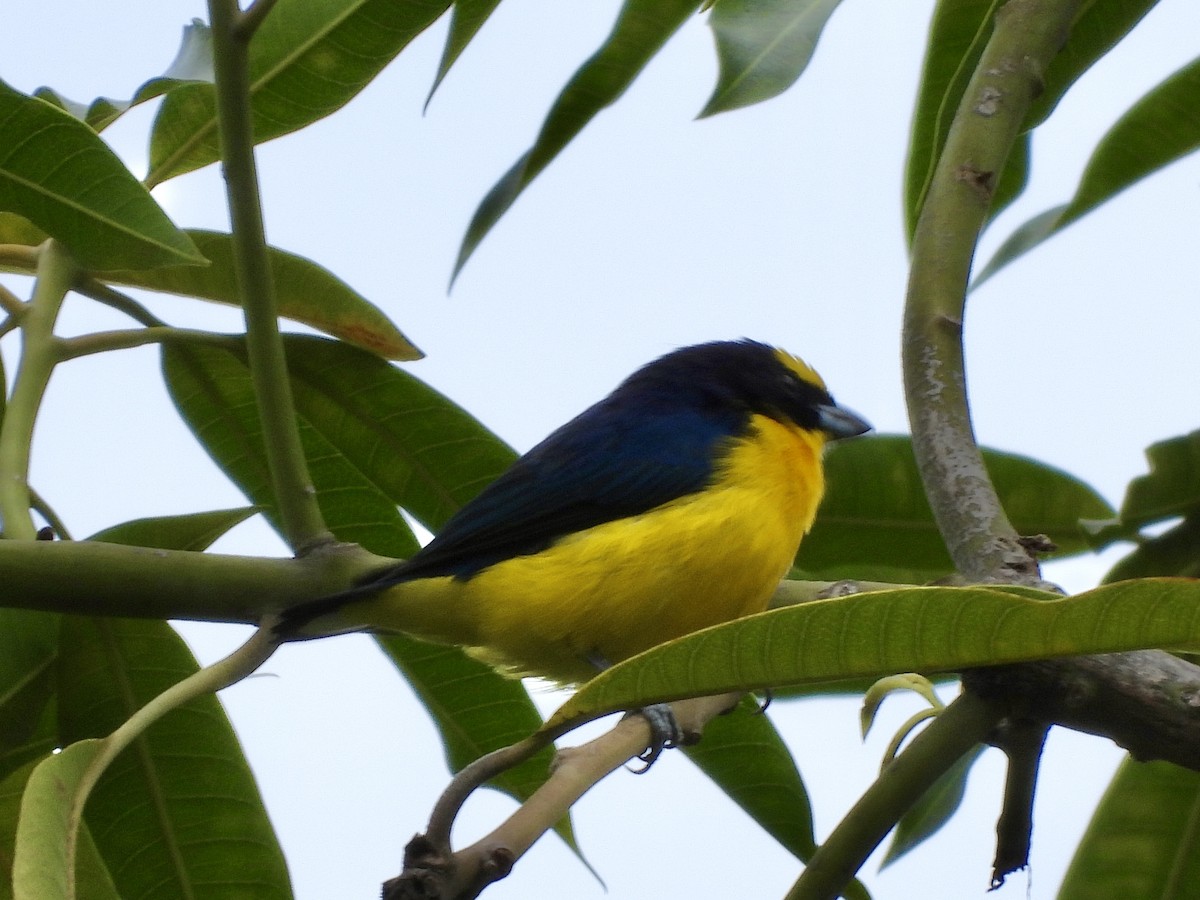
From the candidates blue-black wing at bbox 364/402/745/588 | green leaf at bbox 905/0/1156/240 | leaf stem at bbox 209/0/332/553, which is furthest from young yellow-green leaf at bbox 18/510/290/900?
green leaf at bbox 905/0/1156/240

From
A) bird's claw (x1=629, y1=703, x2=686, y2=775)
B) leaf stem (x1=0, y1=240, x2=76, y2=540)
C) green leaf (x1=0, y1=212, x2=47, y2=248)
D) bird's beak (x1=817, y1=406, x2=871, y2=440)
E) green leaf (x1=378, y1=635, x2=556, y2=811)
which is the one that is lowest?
bird's claw (x1=629, y1=703, x2=686, y2=775)

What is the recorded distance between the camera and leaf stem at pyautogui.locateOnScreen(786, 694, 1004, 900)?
143 cm

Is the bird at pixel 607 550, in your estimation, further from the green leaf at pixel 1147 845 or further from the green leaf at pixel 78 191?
the green leaf at pixel 1147 845

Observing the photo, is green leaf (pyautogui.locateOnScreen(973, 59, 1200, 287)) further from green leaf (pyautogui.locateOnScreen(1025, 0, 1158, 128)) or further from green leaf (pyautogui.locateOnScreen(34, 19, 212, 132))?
green leaf (pyautogui.locateOnScreen(34, 19, 212, 132))

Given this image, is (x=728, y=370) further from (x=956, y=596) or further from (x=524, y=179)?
(x=956, y=596)

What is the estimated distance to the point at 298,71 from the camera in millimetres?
2320

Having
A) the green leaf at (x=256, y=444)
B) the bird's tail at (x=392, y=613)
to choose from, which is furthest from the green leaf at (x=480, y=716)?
the green leaf at (x=256, y=444)

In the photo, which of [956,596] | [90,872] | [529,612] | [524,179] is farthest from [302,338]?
[956,596]

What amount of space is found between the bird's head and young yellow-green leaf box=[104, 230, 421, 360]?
1.12 meters

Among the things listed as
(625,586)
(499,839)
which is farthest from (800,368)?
(499,839)

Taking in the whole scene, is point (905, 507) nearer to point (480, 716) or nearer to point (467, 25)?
point (480, 716)

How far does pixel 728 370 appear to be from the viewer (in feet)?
11.5

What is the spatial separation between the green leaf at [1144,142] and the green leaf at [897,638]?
137 centimetres

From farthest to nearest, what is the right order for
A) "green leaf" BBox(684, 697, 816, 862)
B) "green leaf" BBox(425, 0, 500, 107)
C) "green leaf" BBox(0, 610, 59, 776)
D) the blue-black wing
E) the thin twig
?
the blue-black wing
"green leaf" BBox(425, 0, 500, 107)
"green leaf" BBox(684, 697, 816, 862)
"green leaf" BBox(0, 610, 59, 776)
the thin twig
